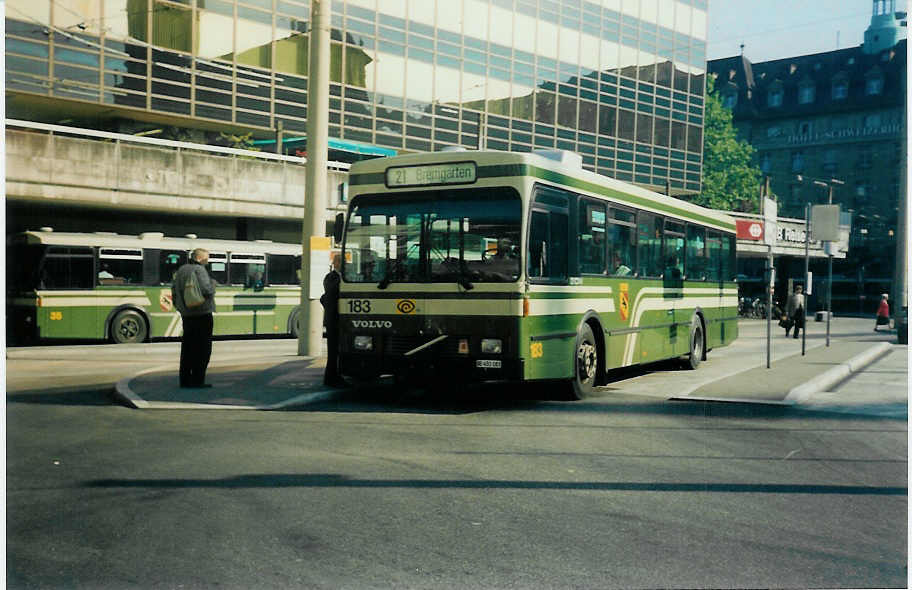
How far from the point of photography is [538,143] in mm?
45406

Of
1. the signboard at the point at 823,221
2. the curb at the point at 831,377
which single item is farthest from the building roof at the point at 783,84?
the signboard at the point at 823,221

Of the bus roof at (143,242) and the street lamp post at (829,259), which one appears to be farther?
the bus roof at (143,242)

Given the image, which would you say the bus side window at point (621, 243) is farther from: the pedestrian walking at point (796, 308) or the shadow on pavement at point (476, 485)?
the pedestrian walking at point (796, 308)

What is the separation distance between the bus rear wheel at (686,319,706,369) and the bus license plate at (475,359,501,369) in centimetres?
659

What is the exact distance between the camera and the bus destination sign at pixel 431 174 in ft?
36.0

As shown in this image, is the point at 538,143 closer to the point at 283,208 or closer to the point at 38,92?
the point at 283,208

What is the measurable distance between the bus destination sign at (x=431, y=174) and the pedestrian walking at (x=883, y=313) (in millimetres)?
26314

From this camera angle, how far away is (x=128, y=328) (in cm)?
2348

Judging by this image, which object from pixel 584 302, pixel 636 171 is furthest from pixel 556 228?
pixel 636 171

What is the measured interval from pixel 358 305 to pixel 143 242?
14290 mm

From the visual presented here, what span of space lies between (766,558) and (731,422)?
203 inches

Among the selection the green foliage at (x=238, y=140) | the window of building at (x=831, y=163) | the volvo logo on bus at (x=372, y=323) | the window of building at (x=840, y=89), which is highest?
the window of building at (x=840, y=89)

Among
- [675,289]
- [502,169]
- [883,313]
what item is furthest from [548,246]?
[883,313]

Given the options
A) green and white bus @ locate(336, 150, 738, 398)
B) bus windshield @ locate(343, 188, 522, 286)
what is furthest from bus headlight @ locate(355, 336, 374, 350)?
bus windshield @ locate(343, 188, 522, 286)
